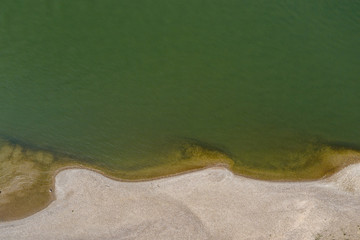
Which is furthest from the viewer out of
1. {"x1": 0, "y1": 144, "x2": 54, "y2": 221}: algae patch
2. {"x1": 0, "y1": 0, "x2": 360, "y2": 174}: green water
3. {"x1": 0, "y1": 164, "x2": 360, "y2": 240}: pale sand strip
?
{"x1": 0, "y1": 0, "x2": 360, "y2": 174}: green water

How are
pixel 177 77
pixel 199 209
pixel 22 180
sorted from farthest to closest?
pixel 177 77
pixel 22 180
pixel 199 209

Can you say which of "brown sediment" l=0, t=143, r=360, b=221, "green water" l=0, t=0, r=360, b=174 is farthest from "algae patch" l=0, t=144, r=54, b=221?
"green water" l=0, t=0, r=360, b=174

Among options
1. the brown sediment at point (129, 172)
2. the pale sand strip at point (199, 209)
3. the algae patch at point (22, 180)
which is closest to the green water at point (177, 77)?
the brown sediment at point (129, 172)

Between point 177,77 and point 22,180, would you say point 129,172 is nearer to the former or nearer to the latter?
point 22,180

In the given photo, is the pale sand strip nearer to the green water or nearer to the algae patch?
the algae patch

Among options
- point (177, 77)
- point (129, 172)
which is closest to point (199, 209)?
point (129, 172)

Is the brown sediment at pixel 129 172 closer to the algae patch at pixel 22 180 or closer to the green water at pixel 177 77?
the algae patch at pixel 22 180

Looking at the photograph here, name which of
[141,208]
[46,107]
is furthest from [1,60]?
[141,208]
